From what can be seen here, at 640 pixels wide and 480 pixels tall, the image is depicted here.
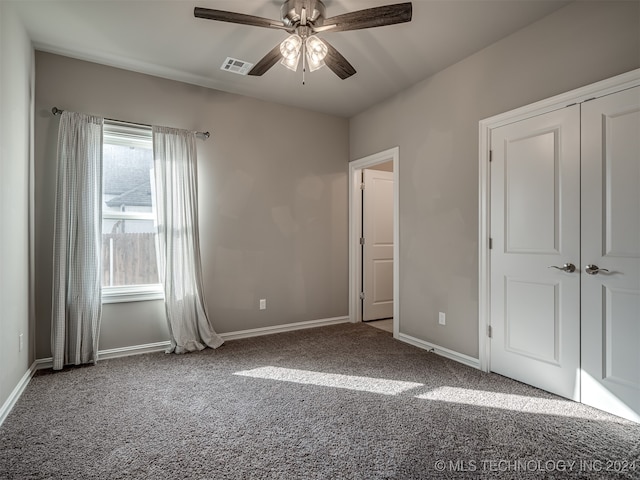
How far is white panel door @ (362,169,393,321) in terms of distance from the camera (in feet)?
15.9

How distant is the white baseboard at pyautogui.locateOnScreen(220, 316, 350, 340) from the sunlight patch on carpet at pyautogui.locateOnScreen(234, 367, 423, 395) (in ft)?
3.21

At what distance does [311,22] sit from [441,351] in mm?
3002

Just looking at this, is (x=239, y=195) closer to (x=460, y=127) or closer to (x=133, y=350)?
(x=133, y=350)

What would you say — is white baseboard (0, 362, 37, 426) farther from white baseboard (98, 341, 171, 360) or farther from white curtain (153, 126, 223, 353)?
white curtain (153, 126, 223, 353)

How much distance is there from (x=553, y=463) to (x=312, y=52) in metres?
2.74

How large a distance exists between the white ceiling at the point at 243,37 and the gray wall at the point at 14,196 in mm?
370

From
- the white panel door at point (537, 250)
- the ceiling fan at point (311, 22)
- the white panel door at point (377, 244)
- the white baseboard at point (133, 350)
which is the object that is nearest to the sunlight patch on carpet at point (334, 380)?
the white panel door at point (537, 250)

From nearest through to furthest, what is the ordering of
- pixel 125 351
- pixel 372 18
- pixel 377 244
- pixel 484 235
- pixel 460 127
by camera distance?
pixel 372 18
pixel 484 235
pixel 460 127
pixel 125 351
pixel 377 244

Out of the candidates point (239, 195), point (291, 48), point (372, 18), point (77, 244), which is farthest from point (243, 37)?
point (77, 244)

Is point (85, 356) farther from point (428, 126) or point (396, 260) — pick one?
point (428, 126)

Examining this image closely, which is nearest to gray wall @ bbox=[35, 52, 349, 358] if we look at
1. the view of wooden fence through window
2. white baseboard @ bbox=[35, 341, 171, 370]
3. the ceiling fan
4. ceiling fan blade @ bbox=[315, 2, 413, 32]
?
white baseboard @ bbox=[35, 341, 171, 370]

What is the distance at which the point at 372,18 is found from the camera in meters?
2.10

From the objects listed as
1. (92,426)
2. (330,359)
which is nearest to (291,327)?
Answer: (330,359)

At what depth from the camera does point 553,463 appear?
177 cm
